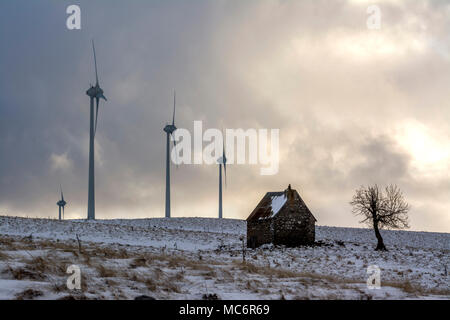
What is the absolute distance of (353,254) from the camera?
34031 mm

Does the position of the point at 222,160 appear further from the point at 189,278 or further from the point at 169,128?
the point at 189,278

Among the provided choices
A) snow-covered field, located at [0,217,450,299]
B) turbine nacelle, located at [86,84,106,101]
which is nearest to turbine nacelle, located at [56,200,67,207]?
turbine nacelle, located at [86,84,106,101]

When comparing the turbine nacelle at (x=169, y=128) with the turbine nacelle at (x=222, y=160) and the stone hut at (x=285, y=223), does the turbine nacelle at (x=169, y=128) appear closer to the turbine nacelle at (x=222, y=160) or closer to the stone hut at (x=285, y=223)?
the turbine nacelle at (x=222, y=160)

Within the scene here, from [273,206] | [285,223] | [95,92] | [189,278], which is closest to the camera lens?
[189,278]

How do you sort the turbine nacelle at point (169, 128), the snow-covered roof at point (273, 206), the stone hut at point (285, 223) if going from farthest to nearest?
the turbine nacelle at point (169, 128) < the snow-covered roof at point (273, 206) < the stone hut at point (285, 223)

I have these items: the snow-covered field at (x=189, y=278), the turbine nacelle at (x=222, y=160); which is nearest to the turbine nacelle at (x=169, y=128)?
the turbine nacelle at (x=222, y=160)

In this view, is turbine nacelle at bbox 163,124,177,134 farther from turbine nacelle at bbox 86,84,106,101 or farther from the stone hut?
the stone hut

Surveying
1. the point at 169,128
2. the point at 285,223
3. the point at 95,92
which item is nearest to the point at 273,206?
the point at 285,223

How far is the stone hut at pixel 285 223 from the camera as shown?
39.7 m

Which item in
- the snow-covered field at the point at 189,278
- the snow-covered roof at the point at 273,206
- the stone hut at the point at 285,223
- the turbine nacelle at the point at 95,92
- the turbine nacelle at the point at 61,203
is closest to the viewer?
the snow-covered field at the point at 189,278

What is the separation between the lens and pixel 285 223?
4000 centimetres
